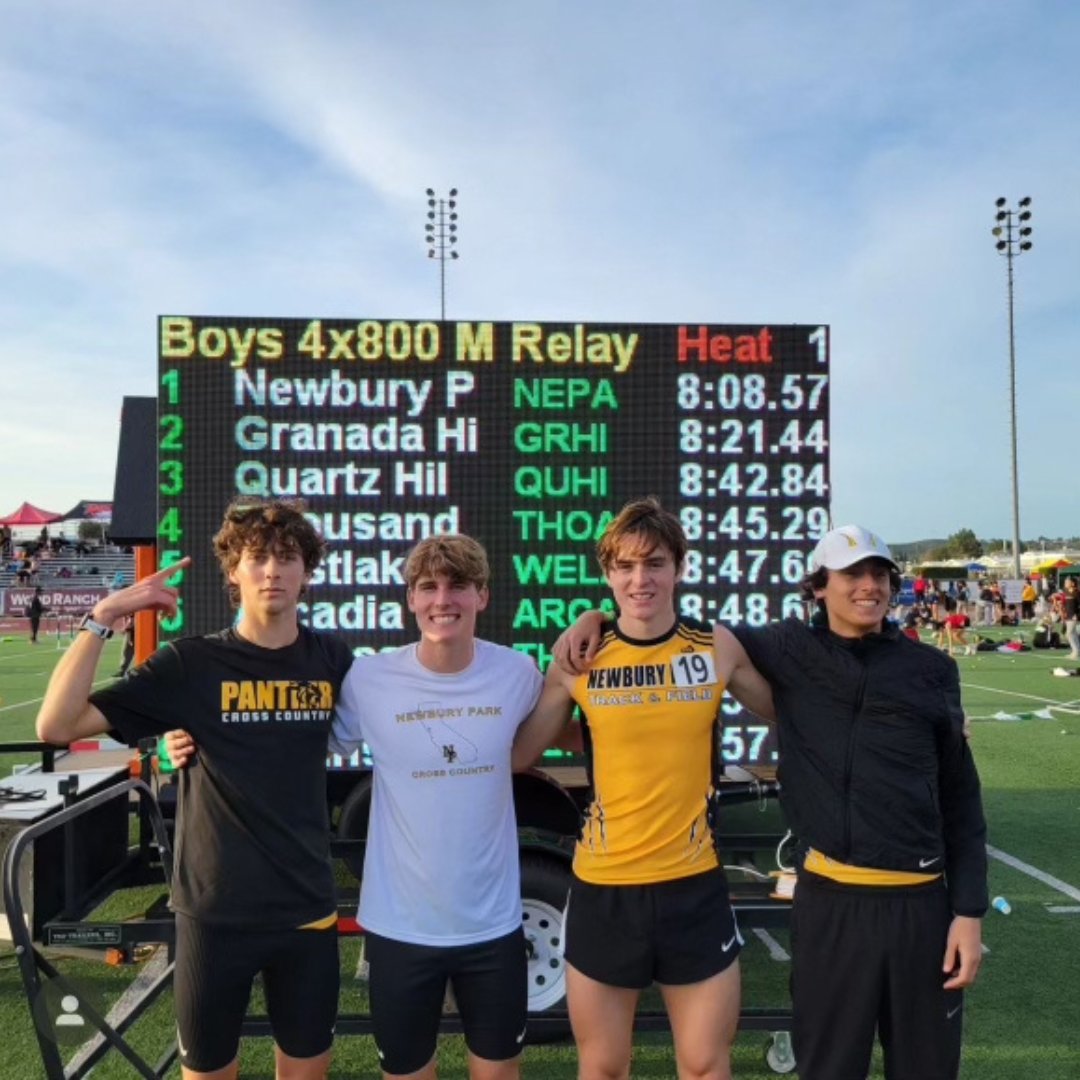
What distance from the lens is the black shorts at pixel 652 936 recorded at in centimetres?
257

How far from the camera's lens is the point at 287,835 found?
8.54ft

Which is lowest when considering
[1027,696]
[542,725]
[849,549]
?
[1027,696]

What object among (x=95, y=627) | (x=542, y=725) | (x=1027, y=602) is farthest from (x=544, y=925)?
(x=1027, y=602)

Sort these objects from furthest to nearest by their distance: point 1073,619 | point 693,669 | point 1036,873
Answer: point 1073,619
point 1036,873
point 693,669

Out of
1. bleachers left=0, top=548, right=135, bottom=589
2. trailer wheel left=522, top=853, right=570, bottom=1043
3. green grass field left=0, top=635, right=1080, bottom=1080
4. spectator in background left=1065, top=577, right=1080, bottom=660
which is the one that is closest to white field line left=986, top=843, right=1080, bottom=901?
green grass field left=0, top=635, right=1080, bottom=1080

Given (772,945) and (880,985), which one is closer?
(880,985)

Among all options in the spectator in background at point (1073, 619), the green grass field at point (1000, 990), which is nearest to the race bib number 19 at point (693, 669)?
the green grass field at point (1000, 990)

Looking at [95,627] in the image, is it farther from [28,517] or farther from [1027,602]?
[28,517]

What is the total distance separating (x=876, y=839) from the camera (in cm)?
253

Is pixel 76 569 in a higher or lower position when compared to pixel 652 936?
higher

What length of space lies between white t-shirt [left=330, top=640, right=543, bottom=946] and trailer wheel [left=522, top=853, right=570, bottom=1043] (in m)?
1.48

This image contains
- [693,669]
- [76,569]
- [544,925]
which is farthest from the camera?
[76,569]

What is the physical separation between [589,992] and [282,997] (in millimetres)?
833

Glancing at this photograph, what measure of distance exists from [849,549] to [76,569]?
47.8m
